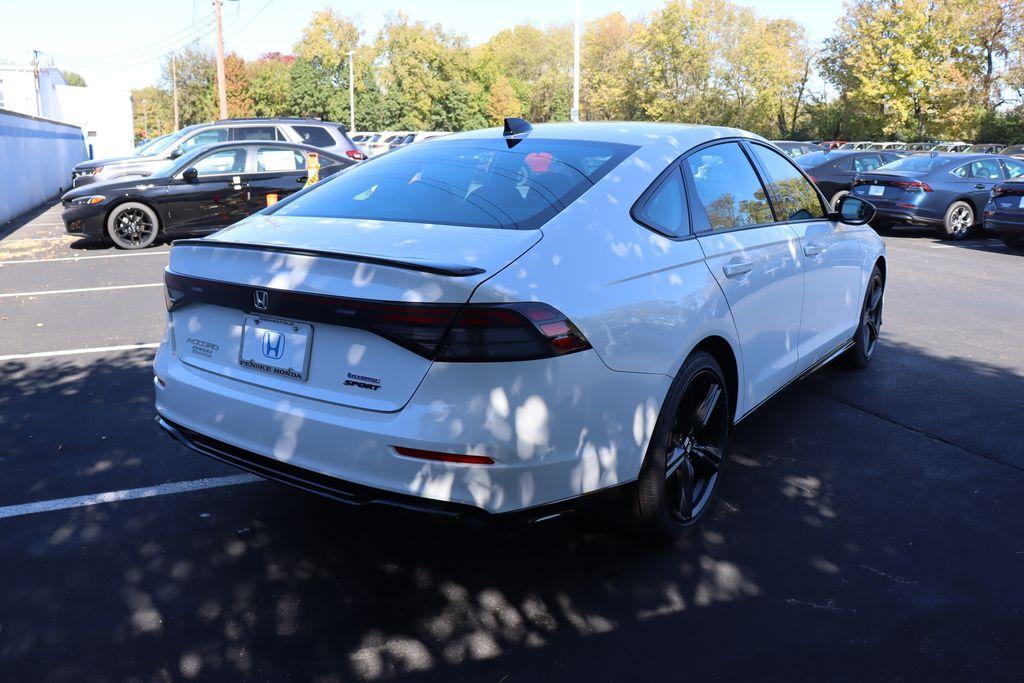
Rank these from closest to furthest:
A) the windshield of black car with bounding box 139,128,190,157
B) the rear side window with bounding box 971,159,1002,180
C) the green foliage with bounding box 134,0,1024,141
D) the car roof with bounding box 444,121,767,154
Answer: the car roof with bounding box 444,121,767,154
the rear side window with bounding box 971,159,1002,180
the windshield of black car with bounding box 139,128,190,157
the green foliage with bounding box 134,0,1024,141

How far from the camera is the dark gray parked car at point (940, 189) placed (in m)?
14.5

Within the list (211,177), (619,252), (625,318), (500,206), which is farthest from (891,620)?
(211,177)

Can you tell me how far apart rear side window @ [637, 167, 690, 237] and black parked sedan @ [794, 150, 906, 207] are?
13736 millimetres

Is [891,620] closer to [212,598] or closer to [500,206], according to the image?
[500,206]

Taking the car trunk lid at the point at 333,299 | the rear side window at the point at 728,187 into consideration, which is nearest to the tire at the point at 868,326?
the rear side window at the point at 728,187

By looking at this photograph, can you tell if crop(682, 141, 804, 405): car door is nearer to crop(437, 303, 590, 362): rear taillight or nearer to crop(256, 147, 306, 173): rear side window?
crop(437, 303, 590, 362): rear taillight

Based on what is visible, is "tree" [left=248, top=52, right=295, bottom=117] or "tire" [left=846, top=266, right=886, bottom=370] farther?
"tree" [left=248, top=52, right=295, bottom=117]

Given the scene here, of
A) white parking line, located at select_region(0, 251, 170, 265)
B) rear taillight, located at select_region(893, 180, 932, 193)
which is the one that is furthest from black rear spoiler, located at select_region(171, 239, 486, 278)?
rear taillight, located at select_region(893, 180, 932, 193)

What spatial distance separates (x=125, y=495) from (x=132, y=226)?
9.68 metres

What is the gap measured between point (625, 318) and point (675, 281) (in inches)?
16.2

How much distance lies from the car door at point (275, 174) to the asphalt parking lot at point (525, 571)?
8.21 metres

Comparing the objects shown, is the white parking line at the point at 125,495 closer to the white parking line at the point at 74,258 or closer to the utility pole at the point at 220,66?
the white parking line at the point at 74,258

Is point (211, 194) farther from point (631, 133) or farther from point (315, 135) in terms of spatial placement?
point (631, 133)

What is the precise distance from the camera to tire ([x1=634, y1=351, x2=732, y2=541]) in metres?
3.13
